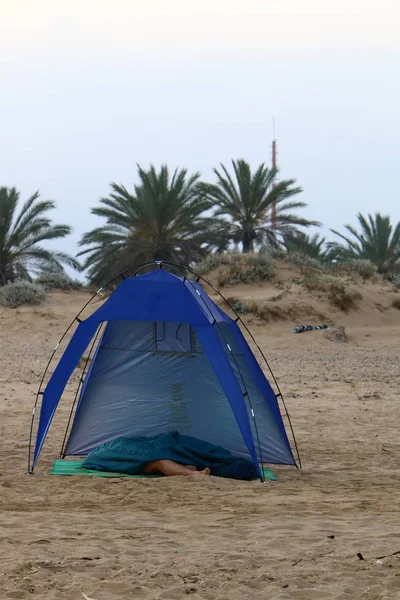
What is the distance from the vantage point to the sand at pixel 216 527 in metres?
3.92

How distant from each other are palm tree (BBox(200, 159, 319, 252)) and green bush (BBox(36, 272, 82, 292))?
5323 millimetres

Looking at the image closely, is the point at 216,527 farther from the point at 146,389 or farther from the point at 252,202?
the point at 252,202

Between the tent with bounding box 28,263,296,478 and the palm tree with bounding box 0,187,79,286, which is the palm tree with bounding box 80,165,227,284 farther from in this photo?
the tent with bounding box 28,263,296,478

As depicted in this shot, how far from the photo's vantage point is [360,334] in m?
20.3

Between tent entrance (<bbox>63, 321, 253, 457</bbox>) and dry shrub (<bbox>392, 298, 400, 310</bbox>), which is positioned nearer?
tent entrance (<bbox>63, 321, 253, 457</bbox>)

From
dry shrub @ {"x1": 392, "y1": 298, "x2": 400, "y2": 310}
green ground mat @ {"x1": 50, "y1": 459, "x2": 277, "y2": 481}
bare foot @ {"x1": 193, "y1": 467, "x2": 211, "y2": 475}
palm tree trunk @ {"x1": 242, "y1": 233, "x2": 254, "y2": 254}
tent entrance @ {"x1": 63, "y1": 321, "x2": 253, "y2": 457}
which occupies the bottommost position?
green ground mat @ {"x1": 50, "y1": 459, "x2": 277, "y2": 481}

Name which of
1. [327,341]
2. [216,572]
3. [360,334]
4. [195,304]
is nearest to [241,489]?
[195,304]

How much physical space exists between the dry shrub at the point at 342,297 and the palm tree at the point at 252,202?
19.3 ft

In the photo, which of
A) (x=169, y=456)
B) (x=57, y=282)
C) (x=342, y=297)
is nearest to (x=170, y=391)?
(x=169, y=456)

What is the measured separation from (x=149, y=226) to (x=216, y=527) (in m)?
22.0

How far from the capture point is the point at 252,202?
27.4 m

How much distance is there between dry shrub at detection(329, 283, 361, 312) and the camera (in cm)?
2205

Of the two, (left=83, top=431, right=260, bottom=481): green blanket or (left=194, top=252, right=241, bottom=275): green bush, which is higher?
A: (left=194, top=252, right=241, bottom=275): green bush

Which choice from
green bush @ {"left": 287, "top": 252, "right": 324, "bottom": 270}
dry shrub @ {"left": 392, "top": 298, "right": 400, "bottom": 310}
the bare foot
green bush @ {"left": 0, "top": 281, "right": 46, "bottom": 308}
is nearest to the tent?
the bare foot
